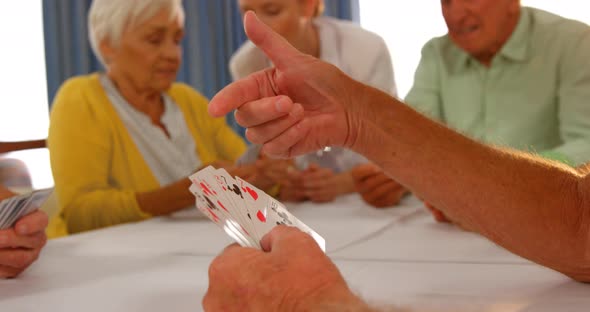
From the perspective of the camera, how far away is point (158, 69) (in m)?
2.40

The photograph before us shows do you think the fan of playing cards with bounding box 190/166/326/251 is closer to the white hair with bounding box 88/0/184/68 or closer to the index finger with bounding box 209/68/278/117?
the index finger with bounding box 209/68/278/117

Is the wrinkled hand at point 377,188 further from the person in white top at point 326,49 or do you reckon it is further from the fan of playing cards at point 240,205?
the fan of playing cards at point 240,205

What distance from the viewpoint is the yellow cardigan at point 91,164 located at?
2010mm

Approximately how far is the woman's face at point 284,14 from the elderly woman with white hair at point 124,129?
0.94 ft

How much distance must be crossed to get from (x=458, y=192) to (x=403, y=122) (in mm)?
136

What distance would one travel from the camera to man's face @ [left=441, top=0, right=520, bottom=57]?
1.85 m

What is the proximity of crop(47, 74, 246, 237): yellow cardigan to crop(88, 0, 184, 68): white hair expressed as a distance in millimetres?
168

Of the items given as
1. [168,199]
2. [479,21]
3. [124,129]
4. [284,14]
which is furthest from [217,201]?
[284,14]

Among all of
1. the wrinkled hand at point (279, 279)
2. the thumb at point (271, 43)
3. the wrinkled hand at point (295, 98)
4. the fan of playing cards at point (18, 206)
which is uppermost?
the thumb at point (271, 43)

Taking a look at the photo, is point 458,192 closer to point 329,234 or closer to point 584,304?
point 584,304

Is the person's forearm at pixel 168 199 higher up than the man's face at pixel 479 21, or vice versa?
the man's face at pixel 479 21

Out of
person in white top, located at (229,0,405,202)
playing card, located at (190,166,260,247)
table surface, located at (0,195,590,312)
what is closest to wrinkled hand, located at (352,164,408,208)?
table surface, located at (0,195,590,312)

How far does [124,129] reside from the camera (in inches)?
90.4

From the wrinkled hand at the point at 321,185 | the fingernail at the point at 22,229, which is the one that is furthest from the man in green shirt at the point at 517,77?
the fingernail at the point at 22,229
